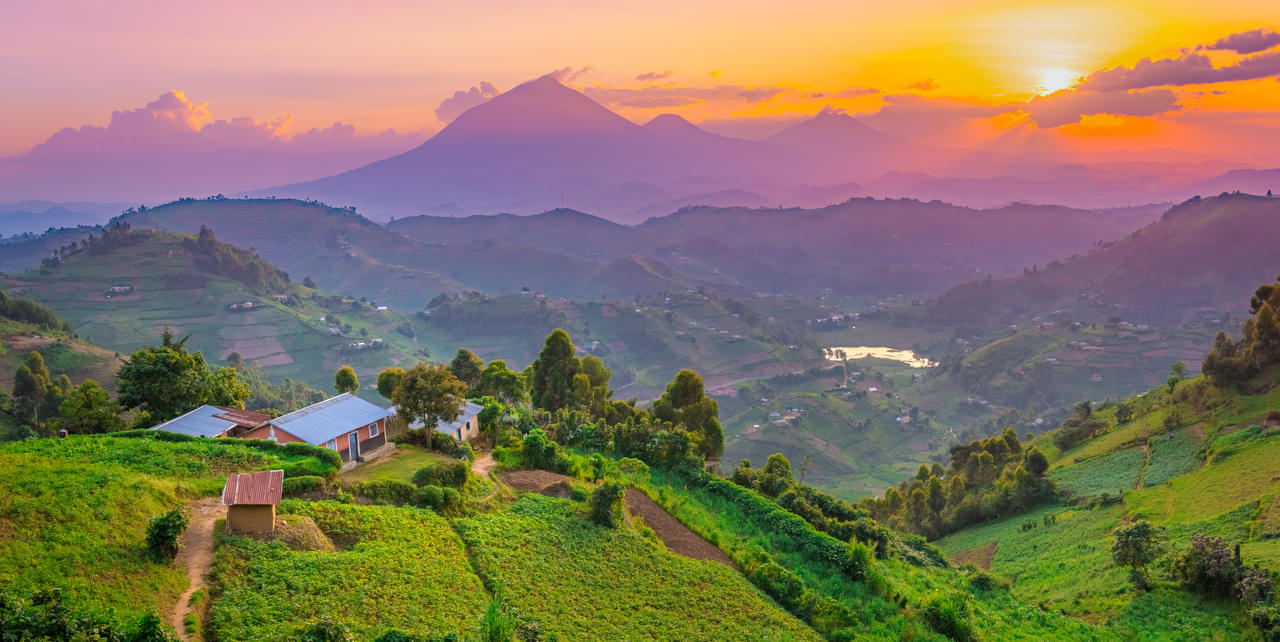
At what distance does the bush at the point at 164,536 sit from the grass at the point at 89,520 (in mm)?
230

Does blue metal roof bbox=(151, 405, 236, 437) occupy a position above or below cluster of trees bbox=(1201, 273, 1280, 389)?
above

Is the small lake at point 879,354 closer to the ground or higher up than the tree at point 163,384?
closer to the ground

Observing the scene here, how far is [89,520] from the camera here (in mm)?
14992

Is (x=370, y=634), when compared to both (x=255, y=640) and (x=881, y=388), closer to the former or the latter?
(x=255, y=640)

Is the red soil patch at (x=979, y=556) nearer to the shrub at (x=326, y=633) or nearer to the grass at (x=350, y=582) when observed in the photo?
the grass at (x=350, y=582)

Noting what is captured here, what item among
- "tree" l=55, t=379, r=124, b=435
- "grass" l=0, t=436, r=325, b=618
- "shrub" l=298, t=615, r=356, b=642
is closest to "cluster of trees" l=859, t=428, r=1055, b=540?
"shrub" l=298, t=615, r=356, b=642

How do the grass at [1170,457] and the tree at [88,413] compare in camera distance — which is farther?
the grass at [1170,457]

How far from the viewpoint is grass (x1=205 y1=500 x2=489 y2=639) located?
14.0m

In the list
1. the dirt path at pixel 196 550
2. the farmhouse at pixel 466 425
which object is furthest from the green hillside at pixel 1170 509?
the dirt path at pixel 196 550

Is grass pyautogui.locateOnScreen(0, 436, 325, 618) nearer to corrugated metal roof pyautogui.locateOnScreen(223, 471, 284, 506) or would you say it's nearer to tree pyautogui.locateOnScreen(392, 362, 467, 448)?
corrugated metal roof pyautogui.locateOnScreen(223, 471, 284, 506)

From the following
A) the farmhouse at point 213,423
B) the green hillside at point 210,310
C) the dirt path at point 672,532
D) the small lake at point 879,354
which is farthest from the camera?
the small lake at point 879,354

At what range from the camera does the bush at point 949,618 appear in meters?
21.5

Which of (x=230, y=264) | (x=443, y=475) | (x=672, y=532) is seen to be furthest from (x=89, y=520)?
(x=230, y=264)

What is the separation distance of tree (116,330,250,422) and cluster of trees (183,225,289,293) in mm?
142581
